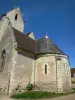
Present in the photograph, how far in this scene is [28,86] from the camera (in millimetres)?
16625

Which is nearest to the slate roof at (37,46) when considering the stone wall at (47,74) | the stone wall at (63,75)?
the stone wall at (47,74)

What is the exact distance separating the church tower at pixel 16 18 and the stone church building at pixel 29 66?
3.55 meters

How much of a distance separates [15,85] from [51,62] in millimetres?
5827

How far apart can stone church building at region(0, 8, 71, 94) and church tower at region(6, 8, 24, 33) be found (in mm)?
3551

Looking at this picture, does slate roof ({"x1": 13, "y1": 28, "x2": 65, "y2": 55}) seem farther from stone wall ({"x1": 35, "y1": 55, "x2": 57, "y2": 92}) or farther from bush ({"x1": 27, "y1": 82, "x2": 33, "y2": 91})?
bush ({"x1": 27, "y1": 82, "x2": 33, "y2": 91})

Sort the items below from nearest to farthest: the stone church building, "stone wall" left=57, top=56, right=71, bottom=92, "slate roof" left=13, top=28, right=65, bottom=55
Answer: the stone church building
"stone wall" left=57, top=56, right=71, bottom=92
"slate roof" left=13, top=28, right=65, bottom=55

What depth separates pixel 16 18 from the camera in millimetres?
23828

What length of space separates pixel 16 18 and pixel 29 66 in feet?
35.3

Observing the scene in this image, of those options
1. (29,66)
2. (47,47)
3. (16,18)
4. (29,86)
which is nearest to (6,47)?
(29,66)

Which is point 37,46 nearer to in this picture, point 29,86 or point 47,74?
point 47,74

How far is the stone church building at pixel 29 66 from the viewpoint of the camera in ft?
51.4

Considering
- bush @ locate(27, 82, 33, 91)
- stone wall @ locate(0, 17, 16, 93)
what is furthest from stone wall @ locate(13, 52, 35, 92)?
stone wall @ locate(0, 17, 16, 93)

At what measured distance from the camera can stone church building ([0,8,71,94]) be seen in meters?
15.7

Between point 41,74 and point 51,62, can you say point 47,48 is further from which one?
point 41,74
